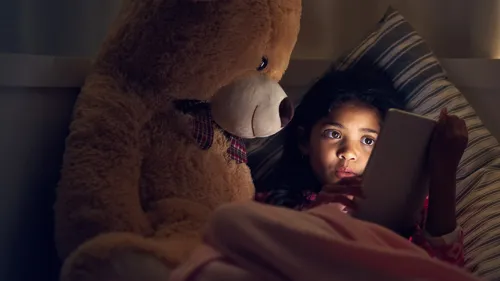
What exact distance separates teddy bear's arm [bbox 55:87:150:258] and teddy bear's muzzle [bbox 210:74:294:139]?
131mm

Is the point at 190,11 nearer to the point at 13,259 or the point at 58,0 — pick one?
the point at 58,0

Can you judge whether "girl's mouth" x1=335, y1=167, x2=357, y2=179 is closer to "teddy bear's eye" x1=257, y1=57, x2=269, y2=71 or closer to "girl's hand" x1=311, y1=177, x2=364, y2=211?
"girl's hand" x1=311, y1=177, x2=364, y2=211

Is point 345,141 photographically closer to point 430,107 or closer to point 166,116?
point 430,107

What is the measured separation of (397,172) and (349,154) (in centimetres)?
27

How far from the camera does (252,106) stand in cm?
97

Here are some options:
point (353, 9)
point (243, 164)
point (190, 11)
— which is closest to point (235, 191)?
point (243, 164)

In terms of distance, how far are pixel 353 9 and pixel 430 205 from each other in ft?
2.26

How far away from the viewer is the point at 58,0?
1175 mm

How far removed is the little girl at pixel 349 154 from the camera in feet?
3.00

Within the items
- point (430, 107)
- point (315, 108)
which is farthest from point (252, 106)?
point (430, 107)

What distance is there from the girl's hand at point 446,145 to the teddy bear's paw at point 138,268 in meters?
0.40

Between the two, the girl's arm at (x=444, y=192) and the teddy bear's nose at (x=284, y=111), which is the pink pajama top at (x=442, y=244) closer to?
the girl's arm at (x=444, y=192)

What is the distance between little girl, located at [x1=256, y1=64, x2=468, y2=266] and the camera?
0.91 meters

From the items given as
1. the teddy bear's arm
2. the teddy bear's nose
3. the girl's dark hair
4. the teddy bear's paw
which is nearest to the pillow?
the girl's dark hair
